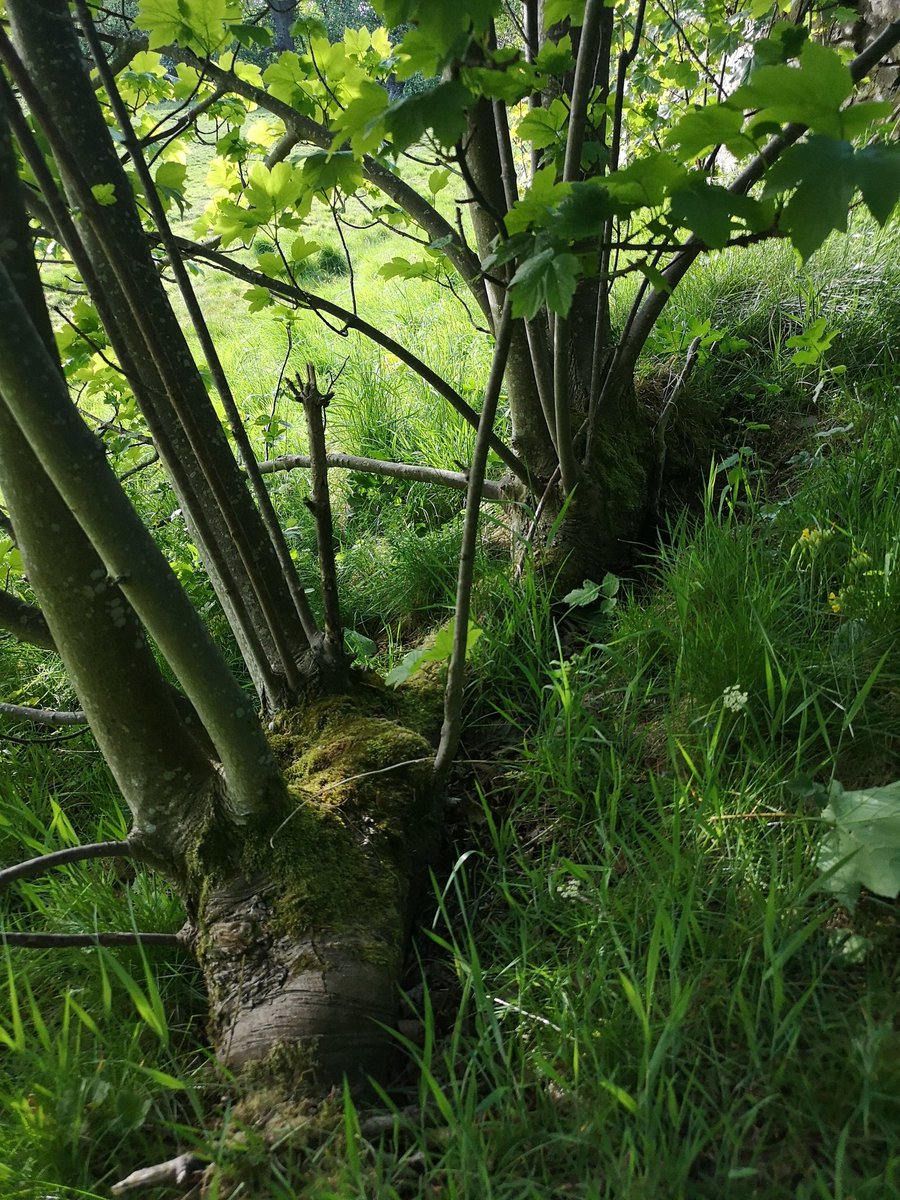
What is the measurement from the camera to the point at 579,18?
60.6 inches

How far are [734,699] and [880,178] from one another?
36.9 inches

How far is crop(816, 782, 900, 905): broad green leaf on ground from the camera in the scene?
44.2 inches

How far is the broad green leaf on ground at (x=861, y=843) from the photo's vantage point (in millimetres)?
1123

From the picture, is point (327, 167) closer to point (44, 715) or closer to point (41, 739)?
point (44, 715)

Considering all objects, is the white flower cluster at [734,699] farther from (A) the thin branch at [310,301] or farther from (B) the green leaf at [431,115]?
(B) the green leaf at [431,115]

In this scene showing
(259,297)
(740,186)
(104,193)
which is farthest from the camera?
(259,297)

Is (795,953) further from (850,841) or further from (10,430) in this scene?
(10,430)

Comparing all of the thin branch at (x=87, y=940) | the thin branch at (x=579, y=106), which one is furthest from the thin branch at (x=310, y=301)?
the thin branch at (x=87, y=940)

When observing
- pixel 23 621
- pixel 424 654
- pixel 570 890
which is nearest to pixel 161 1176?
pixel 570 890

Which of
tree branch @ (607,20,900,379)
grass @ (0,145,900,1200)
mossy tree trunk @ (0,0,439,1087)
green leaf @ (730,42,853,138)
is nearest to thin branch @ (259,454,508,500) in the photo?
grass @ (0,145,900,1200)

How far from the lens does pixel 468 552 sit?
4.72ft

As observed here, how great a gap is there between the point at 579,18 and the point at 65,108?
3.27 ft

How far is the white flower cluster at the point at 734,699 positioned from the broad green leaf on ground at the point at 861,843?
0.25 metres

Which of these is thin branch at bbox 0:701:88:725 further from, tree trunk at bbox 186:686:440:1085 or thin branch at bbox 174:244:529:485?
thin branch at bbox 174:244:529:485
